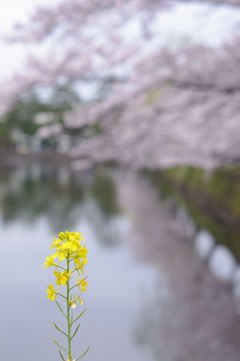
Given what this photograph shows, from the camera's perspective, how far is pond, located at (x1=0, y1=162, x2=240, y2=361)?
166 inches

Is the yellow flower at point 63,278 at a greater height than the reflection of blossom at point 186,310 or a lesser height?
lesser

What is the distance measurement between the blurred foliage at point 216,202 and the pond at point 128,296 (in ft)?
1.62

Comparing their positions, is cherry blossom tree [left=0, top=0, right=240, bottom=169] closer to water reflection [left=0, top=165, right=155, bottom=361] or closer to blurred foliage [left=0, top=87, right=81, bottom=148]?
water reflection [left=0, top=165, right=155, bottom=361]

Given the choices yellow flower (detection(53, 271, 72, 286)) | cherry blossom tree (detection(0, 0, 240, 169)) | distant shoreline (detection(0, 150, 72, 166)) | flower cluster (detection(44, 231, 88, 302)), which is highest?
distant shoreline (detection(0, 150, 72, 166))

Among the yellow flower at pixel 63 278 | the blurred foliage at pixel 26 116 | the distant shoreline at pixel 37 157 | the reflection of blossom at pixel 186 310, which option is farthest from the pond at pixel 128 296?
the distant shoreline at pixel 37 157

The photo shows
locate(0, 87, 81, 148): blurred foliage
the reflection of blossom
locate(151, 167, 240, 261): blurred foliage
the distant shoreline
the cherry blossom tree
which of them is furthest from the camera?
the distant shoreline

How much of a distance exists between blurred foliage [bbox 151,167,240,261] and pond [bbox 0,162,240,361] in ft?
1.62

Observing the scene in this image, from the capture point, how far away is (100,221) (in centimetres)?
1124

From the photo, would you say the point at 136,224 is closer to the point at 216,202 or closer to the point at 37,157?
the point at 216,202

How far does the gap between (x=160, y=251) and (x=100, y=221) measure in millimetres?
3202

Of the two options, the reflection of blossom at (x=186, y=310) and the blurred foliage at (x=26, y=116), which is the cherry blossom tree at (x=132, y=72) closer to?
the reflection of blossom at (x=186, y=310)

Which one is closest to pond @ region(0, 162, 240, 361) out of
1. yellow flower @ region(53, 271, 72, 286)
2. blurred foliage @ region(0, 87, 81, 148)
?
yellow flower @ region(53, 271, 72, 286)

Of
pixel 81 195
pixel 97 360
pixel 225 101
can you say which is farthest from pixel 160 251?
pixel 81 195

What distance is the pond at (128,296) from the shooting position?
4207 millimetres
